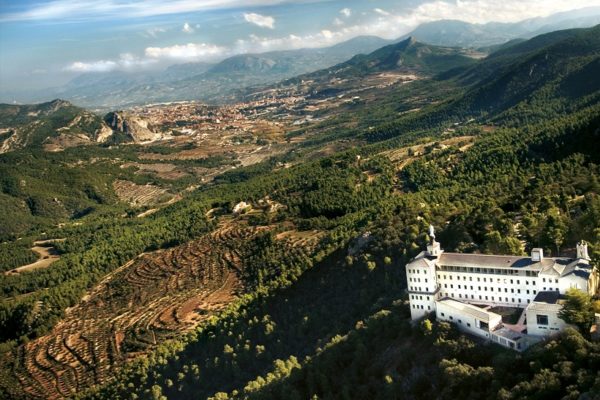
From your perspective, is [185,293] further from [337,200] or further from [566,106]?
[566,106]

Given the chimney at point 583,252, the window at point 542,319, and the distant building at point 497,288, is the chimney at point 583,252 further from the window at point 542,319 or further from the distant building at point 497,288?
the window at point 542,319

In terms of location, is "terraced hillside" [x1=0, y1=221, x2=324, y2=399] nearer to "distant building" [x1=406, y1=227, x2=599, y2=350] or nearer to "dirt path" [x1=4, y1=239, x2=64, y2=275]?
"dirt path" [x1=4, y1=239, x2=64, y2=275]

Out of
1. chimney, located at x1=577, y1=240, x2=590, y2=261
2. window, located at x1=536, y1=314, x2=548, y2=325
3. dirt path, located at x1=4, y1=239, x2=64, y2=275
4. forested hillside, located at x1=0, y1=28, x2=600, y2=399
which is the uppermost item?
chimney, located at x1=577, y1=240, x2=590, y2=261

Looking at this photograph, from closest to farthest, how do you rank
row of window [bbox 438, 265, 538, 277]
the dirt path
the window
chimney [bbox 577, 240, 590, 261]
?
the window
chimney [bbox 577, 240, 590, 261]
row of window [bbox 438, 265, 538, 277]
the dirt path

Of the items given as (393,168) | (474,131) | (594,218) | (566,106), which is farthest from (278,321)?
(566,106)

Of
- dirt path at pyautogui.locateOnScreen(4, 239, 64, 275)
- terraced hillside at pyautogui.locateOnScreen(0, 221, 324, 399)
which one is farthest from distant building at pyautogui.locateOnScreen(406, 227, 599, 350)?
dirt path at pyautogui.locateOnScreen(4, 239, 64, 275)

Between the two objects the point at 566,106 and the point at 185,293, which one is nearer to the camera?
the point at 185,293

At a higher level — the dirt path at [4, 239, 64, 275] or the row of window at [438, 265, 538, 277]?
the row of window at [438, 265, 538, 277]
